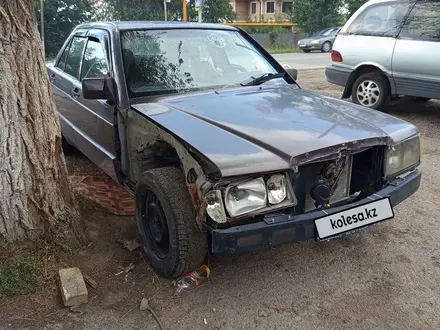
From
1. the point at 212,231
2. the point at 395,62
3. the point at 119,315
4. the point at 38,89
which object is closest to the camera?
the point at 212,231

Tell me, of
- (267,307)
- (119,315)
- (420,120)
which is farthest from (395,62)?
(119,315)

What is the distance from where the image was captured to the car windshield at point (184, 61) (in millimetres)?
3540

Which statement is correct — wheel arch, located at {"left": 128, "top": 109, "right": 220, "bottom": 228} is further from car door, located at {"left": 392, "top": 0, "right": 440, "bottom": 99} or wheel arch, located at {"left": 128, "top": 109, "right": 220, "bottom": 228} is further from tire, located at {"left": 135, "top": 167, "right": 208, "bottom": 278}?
car door, located at {"left": 392, "top": 0, "right": 440, "bottom": 99}

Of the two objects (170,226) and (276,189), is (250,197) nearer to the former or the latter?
(276,189)

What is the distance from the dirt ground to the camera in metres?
2.58

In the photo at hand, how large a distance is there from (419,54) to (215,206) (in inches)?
209

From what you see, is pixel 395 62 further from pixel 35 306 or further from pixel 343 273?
pixel 35 306

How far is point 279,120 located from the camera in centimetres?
294

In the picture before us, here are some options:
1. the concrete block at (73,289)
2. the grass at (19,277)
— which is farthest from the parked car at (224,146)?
the grass at (19,277)

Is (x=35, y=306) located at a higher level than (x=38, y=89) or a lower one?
lower

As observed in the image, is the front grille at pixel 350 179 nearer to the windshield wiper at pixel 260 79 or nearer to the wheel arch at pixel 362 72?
the windshield wiper at pixel 260 79

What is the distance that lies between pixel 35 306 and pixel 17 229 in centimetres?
57

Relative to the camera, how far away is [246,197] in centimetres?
249

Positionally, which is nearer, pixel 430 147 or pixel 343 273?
pixel 343 273
